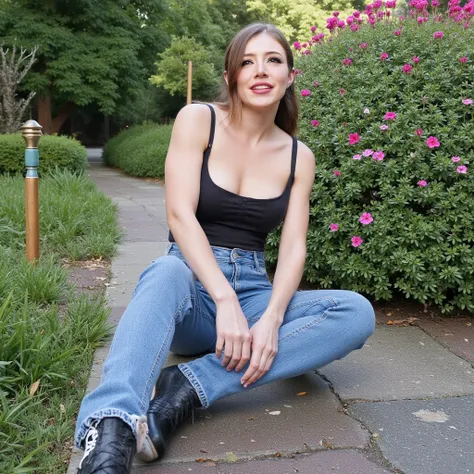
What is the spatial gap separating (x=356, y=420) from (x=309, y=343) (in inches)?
12.9

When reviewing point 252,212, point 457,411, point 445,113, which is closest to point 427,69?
point 445,113

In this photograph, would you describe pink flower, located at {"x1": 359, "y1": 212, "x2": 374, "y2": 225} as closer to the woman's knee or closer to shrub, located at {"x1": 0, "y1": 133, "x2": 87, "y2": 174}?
the woman's knee

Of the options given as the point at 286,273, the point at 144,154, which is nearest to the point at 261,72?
the point at 286,273

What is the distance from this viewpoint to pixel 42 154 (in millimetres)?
10094

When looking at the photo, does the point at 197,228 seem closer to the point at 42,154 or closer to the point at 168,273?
the point at 168,273

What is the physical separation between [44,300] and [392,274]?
6.27ft

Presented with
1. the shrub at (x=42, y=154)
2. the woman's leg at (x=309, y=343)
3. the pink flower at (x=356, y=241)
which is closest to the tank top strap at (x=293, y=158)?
the woman's leg at (x=309, y=343)

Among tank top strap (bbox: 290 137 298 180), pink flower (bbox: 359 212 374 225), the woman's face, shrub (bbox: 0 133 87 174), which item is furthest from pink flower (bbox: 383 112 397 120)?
shrub (bbox: 0 133 87 174)

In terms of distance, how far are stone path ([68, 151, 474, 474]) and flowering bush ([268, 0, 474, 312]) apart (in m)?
0.37

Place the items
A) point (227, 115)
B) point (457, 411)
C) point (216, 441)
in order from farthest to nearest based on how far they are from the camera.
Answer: point (227, 115), point (457, 411), point (216, 441)

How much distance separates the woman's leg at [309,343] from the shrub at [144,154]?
1116 centimetres

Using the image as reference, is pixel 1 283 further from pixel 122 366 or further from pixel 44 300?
pixel 122 366

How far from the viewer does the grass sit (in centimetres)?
190

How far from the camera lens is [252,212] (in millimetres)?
2436
